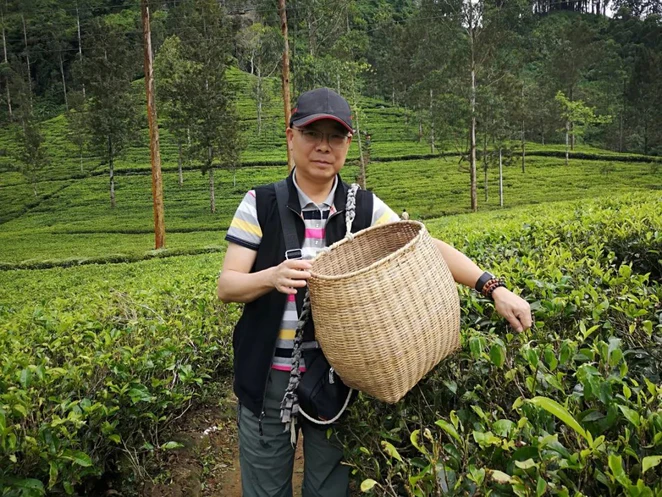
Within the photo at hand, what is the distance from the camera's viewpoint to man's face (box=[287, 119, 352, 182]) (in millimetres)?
1678

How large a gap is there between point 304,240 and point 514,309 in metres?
0.72

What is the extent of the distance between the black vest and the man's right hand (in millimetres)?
267

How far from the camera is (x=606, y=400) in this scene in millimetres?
1218

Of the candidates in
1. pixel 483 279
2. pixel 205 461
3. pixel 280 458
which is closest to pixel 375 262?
pixel 483 279

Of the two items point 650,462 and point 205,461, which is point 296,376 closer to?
point 650,462

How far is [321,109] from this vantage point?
5.34ft

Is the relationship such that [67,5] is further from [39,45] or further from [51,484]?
[51,484]

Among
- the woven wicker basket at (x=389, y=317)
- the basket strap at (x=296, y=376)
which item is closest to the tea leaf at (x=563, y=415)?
the woven wicker basket at (x=389, y=317)

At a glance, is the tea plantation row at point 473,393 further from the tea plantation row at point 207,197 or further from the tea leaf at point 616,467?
the tea plantation row at point 207,197

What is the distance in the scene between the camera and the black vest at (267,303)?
171 cm

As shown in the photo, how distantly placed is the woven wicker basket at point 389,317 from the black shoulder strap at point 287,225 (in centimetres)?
26

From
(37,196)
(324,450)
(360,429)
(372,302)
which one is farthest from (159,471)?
(37,196)

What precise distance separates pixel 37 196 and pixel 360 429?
3610 centimetres

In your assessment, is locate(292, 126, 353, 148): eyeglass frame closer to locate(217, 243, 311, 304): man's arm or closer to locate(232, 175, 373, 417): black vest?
locate(232, 175, 373, 417): black vest
